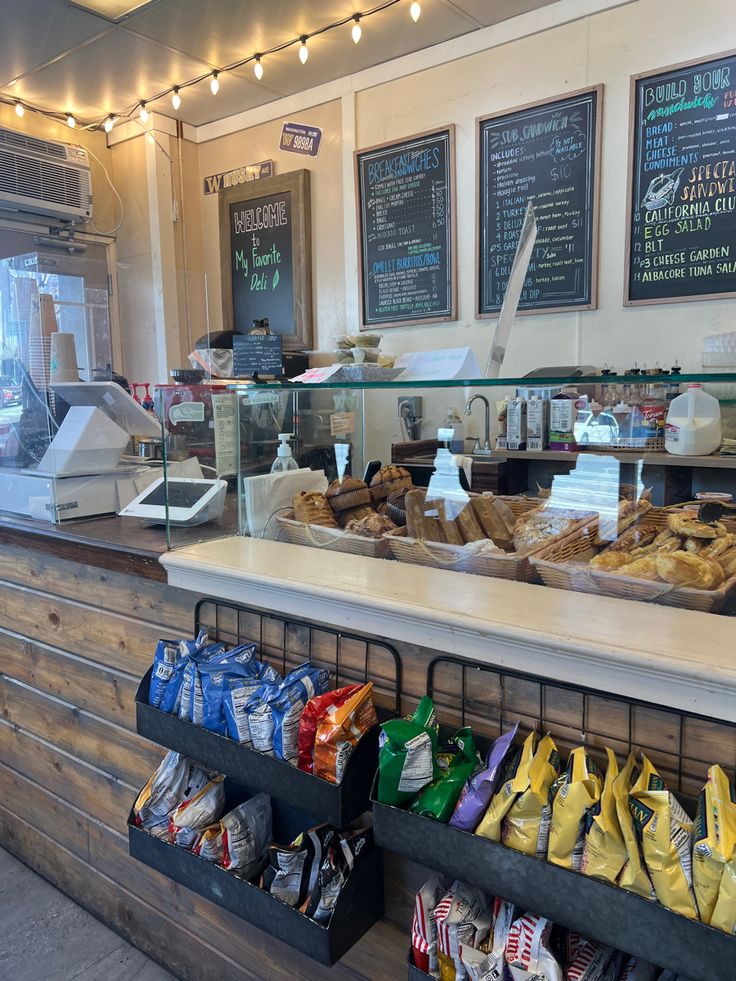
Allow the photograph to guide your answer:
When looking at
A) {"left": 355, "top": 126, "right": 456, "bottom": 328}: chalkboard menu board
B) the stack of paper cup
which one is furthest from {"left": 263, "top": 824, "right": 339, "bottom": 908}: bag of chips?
{"left": 355, "top": 126, "right": 456, "bottom": 328}: chalkboard menu board

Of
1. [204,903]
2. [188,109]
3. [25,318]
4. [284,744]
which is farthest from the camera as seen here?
[188,109]

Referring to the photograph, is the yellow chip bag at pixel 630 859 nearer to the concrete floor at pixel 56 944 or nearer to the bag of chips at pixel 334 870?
the bag of chips at pixel 334 870

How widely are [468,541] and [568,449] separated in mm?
257

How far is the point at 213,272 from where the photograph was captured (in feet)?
15.6

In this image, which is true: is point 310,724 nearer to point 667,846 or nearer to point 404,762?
point 404,762

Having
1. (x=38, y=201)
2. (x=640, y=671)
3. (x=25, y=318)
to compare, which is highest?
(x=38, y=201)

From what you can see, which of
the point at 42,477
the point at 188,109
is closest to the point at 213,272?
the point at 188,109

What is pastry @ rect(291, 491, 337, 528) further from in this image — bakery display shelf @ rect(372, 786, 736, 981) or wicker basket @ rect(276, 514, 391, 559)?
bakery display shelf @ rect(372, 786, 736, 981)

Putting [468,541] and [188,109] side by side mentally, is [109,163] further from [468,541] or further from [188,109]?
[468,541]

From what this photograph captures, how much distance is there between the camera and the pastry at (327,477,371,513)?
1.53 m

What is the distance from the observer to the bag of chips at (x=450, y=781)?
1005 mm

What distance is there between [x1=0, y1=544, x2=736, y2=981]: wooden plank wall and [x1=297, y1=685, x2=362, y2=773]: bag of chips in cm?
12

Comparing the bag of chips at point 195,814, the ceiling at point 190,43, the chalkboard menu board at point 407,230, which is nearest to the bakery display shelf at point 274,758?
the bag of chips at point 195,814

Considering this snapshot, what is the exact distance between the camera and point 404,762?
1.02 metres
